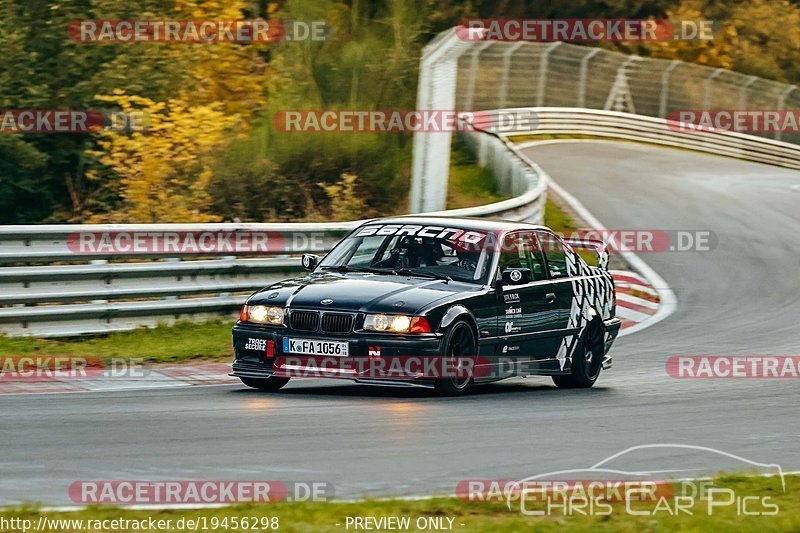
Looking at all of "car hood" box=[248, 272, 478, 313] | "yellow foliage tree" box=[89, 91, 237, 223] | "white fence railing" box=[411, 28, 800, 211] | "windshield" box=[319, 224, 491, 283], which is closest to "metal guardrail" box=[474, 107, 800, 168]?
"white fence railing" box=[411, 28, 800, 211]

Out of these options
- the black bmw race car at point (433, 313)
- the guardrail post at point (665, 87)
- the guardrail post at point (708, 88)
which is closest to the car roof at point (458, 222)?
the black bmw race car at point (433, 313)

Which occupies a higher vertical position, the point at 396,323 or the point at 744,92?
the point at 396,323

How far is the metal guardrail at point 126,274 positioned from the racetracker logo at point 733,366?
10.1 feet

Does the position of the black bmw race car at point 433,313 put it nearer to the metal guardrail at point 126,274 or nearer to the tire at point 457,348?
the tire at point 457,348

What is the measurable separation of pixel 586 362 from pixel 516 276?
1535 mm

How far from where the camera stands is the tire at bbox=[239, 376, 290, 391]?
1096cm

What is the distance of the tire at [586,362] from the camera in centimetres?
1229

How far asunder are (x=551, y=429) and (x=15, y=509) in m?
4.13

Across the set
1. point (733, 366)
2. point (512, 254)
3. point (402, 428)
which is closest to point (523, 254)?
point (512, 254)

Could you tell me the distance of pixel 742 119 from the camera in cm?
4728

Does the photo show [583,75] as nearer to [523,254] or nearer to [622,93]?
[622,93]

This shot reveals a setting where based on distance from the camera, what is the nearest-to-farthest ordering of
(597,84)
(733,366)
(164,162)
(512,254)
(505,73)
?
(512,254) < (733,366) < (164,162) < (505,73) < (597,84)

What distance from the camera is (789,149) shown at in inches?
1743

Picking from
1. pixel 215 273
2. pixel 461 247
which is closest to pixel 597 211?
pixel 215 273
